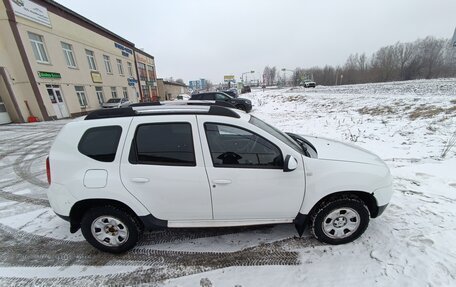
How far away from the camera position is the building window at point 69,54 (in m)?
19.5

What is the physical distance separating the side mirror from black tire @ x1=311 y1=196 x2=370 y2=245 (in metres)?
0.72

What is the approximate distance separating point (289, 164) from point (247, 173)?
0.48m

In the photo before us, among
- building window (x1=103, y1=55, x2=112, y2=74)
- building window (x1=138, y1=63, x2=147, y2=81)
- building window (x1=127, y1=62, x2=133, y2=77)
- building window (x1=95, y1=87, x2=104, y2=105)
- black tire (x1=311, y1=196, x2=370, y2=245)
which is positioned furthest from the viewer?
building window (x1=138, y1=63, x2=147, y2=81)

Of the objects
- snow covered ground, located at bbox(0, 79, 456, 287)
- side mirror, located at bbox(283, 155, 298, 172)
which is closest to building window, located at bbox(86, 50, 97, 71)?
snow covered ground, located at bbox(0, 79, 456, 287)

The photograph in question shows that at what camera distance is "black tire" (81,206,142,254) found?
8.48 feet

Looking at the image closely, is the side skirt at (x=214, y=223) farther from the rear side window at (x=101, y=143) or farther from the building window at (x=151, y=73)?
the building window at (x=151, y=73)

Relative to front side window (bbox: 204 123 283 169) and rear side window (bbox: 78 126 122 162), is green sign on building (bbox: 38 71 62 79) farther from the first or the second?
front side window (bbox: 204 123 283 169)

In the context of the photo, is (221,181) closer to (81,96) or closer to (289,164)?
(289,164)

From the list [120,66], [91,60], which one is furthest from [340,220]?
[120,66]

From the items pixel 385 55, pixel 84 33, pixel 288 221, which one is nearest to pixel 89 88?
pixel 84 33

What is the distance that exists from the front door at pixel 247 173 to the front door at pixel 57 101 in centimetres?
A: 2095

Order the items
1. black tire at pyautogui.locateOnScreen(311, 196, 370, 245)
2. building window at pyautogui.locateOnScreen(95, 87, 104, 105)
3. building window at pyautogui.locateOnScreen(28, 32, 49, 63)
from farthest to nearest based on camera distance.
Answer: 1. building window at pyautogui.locateOnScreen(95, 87, 104, 105)
2. building window at pyautogui.locateOnScreen(28, 32, 49, 63)
3. black tire at pyautogui.locateOnScreen(311, 196, 370, 245)

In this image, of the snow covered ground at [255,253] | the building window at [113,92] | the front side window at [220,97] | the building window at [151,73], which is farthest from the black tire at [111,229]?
the building window at [151,73]

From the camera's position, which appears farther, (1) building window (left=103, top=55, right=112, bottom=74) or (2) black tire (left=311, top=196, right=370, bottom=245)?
(1) building window (left=103, top=55, right=112, bottom=74)
